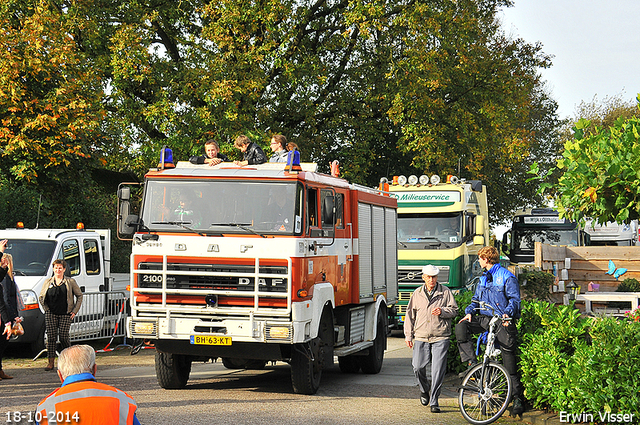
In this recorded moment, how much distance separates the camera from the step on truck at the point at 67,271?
45.0 feet

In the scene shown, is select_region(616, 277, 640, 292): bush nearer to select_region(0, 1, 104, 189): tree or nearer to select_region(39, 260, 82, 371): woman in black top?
select_region(39, 260, 82, 371): woman in black top

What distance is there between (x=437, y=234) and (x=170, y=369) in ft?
30.1

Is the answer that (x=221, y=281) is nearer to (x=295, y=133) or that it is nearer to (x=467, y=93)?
(x=295, y=133)

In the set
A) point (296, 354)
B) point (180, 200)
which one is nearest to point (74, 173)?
point (180, 200)

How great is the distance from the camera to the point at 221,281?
390 inches

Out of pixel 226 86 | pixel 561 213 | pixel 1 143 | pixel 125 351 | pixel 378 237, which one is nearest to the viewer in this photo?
pixel 561 213

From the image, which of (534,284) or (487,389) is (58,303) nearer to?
(487,389)

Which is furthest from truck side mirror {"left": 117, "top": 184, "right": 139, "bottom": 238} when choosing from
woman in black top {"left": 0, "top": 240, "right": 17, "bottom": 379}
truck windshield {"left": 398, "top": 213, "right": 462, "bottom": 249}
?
truck windshield {"left": 398, "top": 213, "right": 462, "bottom": 249}

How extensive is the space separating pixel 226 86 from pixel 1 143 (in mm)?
5859

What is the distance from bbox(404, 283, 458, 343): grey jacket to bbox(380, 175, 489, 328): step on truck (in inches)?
308

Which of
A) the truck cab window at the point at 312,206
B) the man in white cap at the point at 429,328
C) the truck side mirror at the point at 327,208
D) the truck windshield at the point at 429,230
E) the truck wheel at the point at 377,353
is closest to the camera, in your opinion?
the man in white cap at the point at 429,328

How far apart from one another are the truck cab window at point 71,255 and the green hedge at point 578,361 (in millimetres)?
8939

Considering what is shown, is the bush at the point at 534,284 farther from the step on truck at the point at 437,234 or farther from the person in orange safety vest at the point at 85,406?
the person in orange safety vest at the point at 85,406

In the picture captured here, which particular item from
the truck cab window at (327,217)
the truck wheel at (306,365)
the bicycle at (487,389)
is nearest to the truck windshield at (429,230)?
the truck cab window at (327,217)
